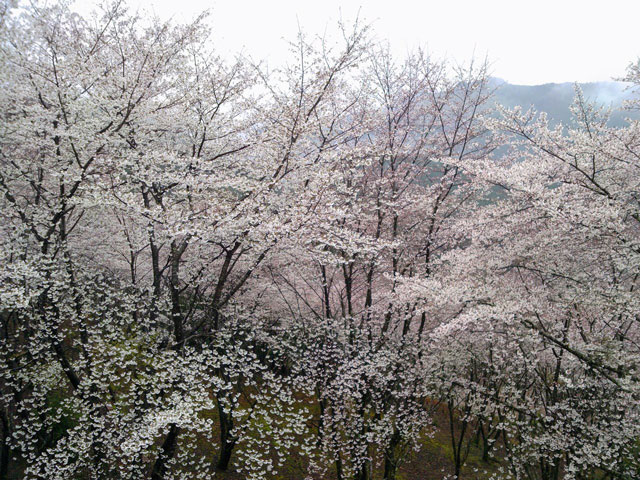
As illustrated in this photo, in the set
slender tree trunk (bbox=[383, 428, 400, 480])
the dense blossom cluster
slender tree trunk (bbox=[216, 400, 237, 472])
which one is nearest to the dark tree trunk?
the dense blossom cluster

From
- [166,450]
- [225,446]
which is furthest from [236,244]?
[225,446]

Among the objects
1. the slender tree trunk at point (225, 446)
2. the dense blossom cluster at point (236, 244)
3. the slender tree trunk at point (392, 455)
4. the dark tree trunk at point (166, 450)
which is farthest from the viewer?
the slender tree trunk at point (225, 446)

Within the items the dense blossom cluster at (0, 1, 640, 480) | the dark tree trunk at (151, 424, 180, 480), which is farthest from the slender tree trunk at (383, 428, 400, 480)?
the dark tree trunk at (151, 424, 180, 480)

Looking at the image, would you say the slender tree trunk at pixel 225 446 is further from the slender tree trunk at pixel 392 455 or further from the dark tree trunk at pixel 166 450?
the slender tree trunk at pixel 392 455

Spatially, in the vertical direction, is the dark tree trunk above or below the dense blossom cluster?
below

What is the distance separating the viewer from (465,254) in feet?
26.8

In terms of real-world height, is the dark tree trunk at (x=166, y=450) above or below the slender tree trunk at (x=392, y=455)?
above

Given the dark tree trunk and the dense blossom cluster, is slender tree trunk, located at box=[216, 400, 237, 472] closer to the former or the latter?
the dense blossom cluster

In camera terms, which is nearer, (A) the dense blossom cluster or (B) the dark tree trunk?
(A) the dense blossom cluster

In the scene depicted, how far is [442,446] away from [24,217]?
14.7 meters

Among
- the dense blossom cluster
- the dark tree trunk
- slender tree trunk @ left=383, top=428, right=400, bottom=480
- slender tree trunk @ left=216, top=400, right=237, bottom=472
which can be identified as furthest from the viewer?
slender tree trunk @ left=216, top=400, right=237, bottom=472

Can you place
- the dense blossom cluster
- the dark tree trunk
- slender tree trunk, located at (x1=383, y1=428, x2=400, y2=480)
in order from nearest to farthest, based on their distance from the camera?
the dense blossom cluster → the dark tree trunk → slender tree trunk, located at (x1=383, y1=428, x2=400, y2=480)

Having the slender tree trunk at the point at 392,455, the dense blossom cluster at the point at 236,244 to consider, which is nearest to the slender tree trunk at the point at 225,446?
the dense blossom cluster at the point at 236,244

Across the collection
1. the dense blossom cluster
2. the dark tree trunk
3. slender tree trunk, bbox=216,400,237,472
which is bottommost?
slender tree trunk, bbox=216,400,237,472
